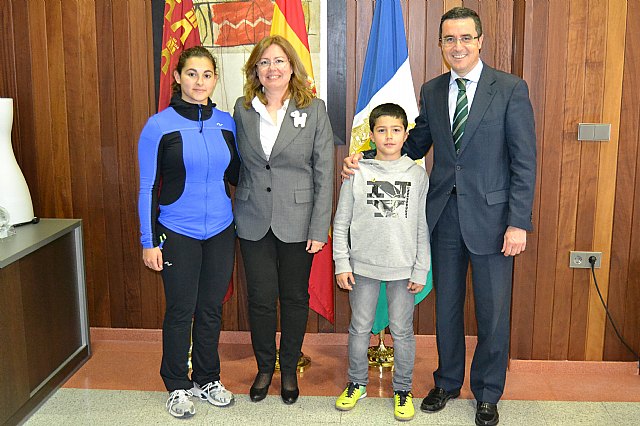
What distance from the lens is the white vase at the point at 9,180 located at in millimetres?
3018

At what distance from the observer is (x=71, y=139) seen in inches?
135

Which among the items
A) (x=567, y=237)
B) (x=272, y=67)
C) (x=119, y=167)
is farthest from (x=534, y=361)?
(x=119, y=167)

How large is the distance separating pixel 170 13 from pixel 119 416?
6.24 feet

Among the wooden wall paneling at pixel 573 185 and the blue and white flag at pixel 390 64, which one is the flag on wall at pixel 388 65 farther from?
the wooden wall paneling at pixel 573 185

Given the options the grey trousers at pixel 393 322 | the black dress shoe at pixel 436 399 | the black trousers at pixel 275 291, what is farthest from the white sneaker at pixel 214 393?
the black dress shoe at pixel 436 399

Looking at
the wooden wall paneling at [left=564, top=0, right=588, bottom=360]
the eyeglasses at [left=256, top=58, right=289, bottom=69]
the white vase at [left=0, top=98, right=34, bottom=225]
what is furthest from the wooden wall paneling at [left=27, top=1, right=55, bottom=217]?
the wooden wall paneling at [left=564, top=0, right=588, bottom=360]

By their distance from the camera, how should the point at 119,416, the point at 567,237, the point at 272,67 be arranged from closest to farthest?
1. the point at 272,67
2. the point at 119,416
3. the point at 567,237

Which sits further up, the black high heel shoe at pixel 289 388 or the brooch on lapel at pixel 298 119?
the brooch on lapel at pixel 298 119

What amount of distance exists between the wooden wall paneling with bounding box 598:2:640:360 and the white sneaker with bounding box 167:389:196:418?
1974 millimetres

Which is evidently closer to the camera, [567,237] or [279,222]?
[279,222]

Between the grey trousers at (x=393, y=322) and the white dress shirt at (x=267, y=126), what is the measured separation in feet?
2.11

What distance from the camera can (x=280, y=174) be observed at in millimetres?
2609

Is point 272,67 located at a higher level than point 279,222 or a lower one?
higher

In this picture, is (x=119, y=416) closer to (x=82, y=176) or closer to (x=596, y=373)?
(x=82, y=176)
